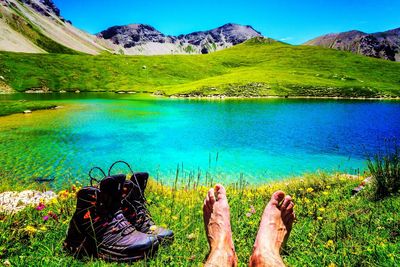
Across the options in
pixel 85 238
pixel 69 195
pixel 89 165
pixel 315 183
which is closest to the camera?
pixel 85 238

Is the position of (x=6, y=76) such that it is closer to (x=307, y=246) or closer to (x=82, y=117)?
(x=82, y=117)

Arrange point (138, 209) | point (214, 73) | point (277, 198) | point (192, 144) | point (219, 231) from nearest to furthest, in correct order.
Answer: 1. point (219, 231)
2. point (277, 198)
3. point (138, 209)
4. point (192, 144)
5. point (214, 73)

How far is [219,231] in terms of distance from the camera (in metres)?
4.37

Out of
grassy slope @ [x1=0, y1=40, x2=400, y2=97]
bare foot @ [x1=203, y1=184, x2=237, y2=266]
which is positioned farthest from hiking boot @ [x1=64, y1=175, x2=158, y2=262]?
grassy slope @ [x1=0, y1=40, x2=400, y2=97]

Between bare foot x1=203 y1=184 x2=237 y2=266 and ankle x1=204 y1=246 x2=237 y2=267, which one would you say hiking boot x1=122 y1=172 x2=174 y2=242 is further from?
ankle x1=204 y1=246 x2=237 y2=267

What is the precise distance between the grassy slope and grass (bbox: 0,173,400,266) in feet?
211

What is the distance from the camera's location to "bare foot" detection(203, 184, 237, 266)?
3721 mm

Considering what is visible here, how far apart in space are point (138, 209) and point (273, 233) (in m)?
2.41

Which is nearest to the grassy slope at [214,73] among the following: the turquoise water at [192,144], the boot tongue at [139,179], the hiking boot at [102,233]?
the turquoise water at [192,144]

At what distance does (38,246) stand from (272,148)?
19.1 metres

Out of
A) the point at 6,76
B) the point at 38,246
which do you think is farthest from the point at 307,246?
the point at 6,76

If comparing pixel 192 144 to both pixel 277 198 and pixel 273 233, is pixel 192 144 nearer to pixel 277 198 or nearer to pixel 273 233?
pixel 277 198

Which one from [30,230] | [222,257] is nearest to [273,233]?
[222,257]

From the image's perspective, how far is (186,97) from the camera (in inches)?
2692
